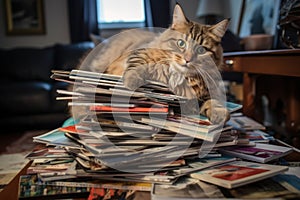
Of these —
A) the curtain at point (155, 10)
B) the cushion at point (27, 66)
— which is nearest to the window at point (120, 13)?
the curtain at point (155, 10)

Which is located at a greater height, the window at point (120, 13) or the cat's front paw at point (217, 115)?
the window at point (120, 13)

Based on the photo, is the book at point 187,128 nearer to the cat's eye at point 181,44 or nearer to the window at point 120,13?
the cat's eye at point 181,44

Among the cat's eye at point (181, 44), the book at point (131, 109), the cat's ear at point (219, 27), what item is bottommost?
the book at point (131, 109)

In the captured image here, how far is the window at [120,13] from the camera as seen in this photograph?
358 centimetres

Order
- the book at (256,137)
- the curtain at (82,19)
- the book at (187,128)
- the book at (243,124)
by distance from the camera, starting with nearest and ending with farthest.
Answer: the book at (187,128) < the book at (256,137) < the book at (243,124) < the curtain at (82,19)

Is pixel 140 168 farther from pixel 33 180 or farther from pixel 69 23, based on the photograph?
pixel 69 23

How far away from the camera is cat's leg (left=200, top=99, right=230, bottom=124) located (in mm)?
772

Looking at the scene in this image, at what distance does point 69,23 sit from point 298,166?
331cm

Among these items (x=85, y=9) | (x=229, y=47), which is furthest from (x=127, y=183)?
(x=85, y=9)

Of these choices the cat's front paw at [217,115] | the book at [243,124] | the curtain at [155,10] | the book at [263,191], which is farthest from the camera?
the curtain at [155,10]

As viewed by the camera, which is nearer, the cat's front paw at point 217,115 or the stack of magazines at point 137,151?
the stack of magazines at point 137,151

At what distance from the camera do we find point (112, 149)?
2.00 ft

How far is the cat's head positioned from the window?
9.18 feet

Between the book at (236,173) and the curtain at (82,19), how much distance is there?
3154 mm
